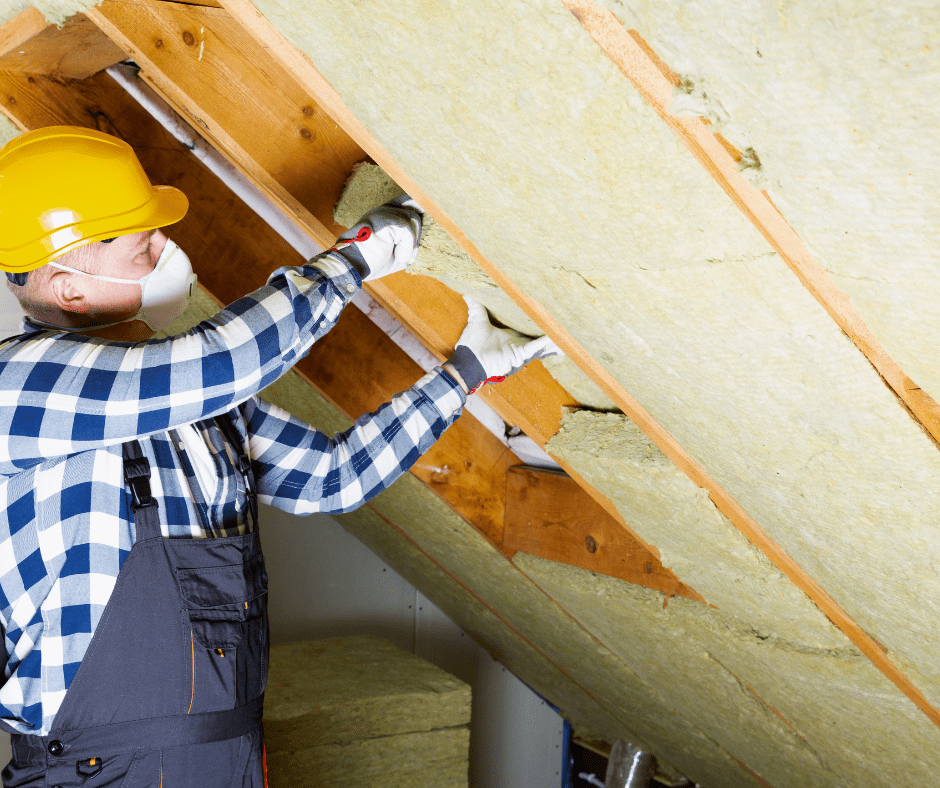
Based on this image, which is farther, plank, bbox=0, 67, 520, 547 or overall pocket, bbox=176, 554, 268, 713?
plank, bbox=0, 67, 520, 547

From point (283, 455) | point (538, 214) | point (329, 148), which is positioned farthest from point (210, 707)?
point (329, 148)

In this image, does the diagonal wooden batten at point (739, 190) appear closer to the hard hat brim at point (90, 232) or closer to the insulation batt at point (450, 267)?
the insulation batt at point (450, 267)

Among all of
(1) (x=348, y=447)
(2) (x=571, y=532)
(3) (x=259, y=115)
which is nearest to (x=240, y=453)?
(1) (x=348, y=447)

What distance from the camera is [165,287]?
4.75ft

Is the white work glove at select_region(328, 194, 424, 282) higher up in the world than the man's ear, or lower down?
higher up

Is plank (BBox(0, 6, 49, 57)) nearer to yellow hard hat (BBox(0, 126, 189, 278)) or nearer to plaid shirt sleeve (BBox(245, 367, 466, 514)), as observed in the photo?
yellow hard hat (BBox(0, 126, 189, 278))

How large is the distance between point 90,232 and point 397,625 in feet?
9.55

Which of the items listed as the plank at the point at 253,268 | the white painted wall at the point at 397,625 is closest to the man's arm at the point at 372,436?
the plank at the point at 253,268

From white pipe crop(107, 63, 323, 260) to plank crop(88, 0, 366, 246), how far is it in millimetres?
403

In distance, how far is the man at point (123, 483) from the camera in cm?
117

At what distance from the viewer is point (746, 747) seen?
2.60 metres

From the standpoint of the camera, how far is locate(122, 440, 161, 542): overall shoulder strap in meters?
1.27

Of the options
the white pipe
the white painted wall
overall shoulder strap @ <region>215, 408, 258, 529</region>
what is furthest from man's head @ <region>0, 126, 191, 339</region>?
the white painted wall

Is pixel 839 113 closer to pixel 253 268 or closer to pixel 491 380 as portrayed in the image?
pixel 491 380
